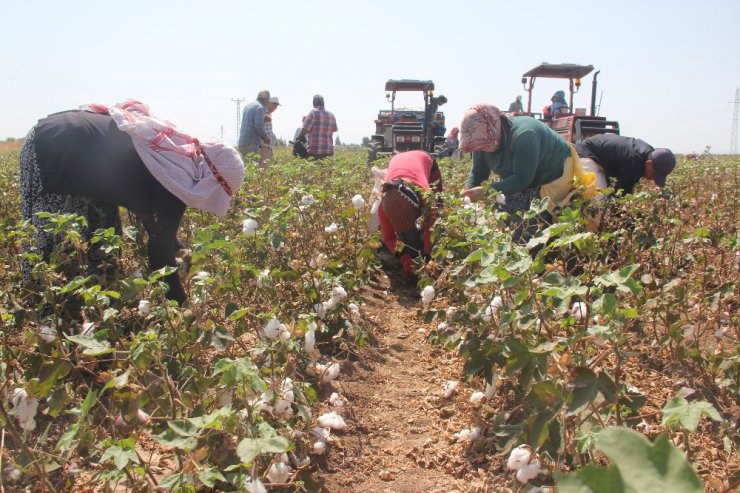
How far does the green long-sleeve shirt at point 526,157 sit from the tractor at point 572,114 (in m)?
4.13

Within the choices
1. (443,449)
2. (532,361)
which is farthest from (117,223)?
(532,361)

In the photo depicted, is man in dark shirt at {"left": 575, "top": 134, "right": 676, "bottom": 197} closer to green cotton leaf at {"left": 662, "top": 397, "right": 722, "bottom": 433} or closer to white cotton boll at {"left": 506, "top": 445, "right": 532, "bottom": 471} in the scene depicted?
white cotton boll at {"left": 506, "top": 445, "right": 532, "bottom": 471}

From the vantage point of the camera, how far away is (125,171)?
2434 mm

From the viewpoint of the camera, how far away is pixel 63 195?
243 centimetres

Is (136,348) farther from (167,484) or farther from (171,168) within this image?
(171,168)

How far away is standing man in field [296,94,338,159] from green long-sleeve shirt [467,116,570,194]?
4595 millimetres

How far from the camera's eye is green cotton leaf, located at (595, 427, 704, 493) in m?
0.34

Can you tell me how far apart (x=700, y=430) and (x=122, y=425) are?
181 cm

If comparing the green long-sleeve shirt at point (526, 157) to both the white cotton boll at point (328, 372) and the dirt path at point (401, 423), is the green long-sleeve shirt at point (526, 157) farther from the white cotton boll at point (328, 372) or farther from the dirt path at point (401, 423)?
the white cotton boll at point (328, 372)

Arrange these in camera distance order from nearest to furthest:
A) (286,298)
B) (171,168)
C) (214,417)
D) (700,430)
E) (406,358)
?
(214,417) → (700,430) → (171,168) → (286,298) → (406,358)

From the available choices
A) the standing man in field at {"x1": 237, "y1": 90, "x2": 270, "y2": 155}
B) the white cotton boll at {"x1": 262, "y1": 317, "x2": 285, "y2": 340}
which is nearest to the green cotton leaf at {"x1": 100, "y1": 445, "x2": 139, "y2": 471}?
the white cotton boll at {"x1": 262, "y1": 317, "x2": 285, "y2": 340}

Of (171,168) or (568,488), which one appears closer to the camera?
(568,488)

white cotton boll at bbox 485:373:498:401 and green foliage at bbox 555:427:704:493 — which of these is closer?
green foliage at bbox 555:427:704:493

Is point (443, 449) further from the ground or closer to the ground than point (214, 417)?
closer to the ground
